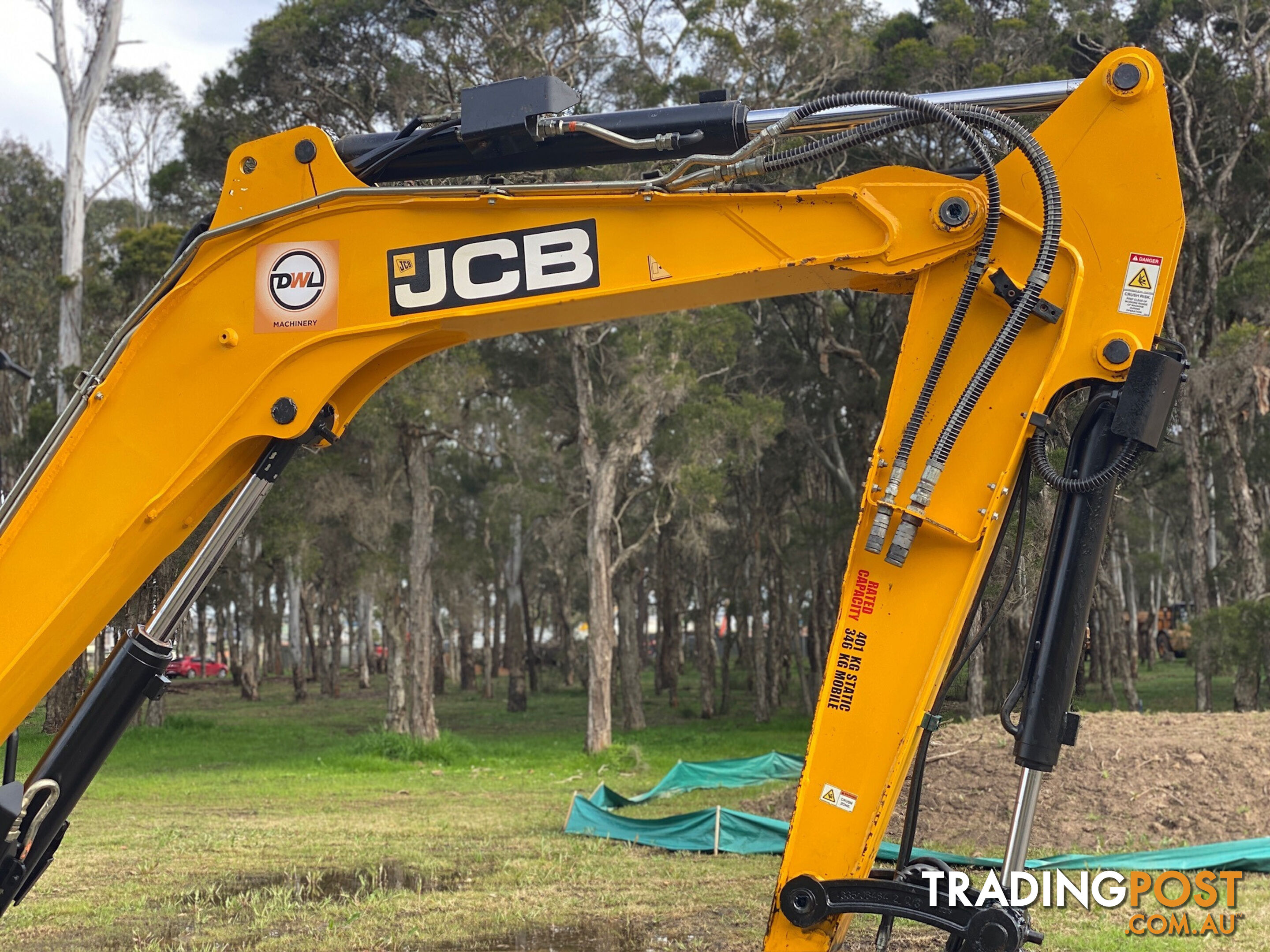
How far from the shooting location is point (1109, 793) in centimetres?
1001

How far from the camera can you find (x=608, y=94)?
22078 mm

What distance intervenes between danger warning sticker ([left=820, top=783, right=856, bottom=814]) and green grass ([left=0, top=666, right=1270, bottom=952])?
103 inches

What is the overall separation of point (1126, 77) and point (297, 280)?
2.80 m

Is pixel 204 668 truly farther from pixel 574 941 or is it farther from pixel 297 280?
pixel 297 280

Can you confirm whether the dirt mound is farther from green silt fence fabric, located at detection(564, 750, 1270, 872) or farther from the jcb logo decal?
the jcb logo decal

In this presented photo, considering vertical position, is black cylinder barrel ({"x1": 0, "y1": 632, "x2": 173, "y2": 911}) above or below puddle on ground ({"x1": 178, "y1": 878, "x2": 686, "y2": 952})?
above

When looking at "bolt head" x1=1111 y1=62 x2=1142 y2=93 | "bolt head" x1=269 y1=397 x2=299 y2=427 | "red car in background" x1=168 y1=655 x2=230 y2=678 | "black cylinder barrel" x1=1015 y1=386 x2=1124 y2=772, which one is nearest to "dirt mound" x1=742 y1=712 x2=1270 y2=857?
"black cylinder barrel" x1=1015 y1=386 x2=1124 y2=772

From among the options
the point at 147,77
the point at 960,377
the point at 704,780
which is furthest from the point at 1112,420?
the point at 147,77

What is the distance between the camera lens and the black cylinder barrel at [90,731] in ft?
13.1

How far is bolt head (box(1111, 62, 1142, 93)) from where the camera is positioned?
152 inches

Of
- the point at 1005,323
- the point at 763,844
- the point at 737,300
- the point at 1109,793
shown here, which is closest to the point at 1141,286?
the point at 1005,323

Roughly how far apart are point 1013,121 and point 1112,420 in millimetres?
997

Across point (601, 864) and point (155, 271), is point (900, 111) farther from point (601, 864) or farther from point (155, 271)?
point (155, 271)

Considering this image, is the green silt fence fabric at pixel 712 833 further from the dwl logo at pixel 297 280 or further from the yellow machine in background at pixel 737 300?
the dwl logo at pixel 297 280
